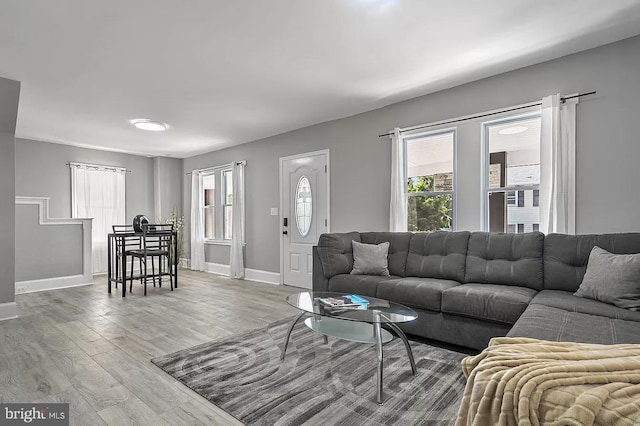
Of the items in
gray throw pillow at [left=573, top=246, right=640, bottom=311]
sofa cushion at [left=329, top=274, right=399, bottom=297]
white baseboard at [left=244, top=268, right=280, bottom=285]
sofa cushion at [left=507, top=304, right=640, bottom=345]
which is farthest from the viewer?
white baseboard at [left=244, top=268, right=280, bottom=285]

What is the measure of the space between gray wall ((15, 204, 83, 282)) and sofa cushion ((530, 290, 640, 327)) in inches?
253

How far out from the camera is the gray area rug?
184cm

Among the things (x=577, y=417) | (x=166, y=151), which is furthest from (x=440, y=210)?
(x=166, y=151)

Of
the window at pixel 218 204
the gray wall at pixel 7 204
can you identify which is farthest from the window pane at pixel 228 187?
the gray wall at pixel 7 204

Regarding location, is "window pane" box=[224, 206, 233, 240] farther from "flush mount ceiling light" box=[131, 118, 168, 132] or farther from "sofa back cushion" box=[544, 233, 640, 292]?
"sofa back cushion" box=[544, 233, 640, 292]

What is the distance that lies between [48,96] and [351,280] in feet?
13.4

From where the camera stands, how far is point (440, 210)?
12.8 feet

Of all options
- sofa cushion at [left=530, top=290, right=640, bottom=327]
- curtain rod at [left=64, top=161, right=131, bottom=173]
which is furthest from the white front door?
curtain rod at [left=64, top=161, right=131, bottom=173]

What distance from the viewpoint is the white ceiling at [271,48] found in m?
2.35

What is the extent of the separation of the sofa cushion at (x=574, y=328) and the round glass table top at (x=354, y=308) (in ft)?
2.16

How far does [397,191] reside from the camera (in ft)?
13.2

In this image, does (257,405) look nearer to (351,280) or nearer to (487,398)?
(487,398)

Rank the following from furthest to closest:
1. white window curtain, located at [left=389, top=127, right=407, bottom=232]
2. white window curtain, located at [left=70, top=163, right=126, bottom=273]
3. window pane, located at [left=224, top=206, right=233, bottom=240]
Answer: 1. window pane, located at [left=224, top=206, right=233, bottom=240]
2. white window curtain, located at [left=70, top=163, right=126, bottom=273]
3. white window curtain, located at [left=389, top=127, right=407, bottom=232]

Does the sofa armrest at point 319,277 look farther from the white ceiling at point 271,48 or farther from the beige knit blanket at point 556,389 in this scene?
the beige knit blanket at point 556,389
